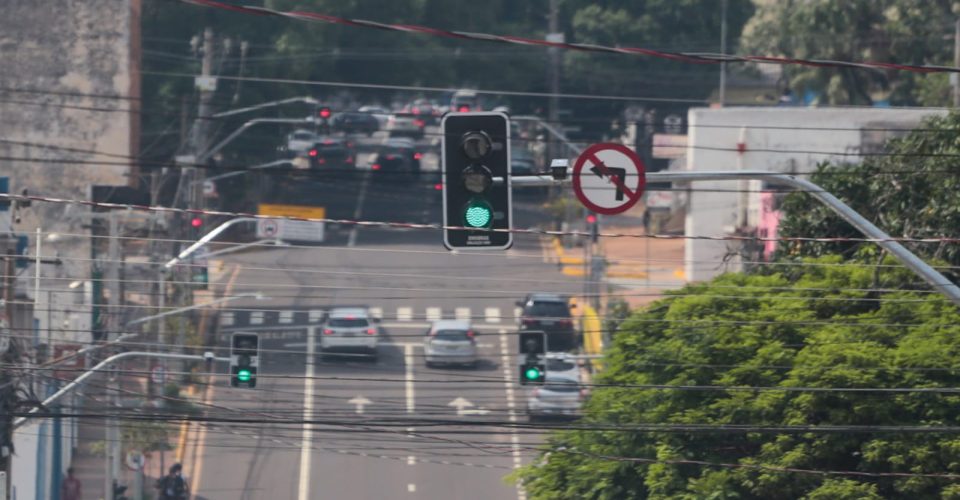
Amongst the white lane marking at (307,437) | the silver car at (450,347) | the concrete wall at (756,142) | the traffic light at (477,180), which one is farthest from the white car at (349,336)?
the traffic light at (477,180)

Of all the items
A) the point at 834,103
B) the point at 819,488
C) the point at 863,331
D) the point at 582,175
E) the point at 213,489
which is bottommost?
the point at 213,489

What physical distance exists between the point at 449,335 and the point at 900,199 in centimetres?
1658

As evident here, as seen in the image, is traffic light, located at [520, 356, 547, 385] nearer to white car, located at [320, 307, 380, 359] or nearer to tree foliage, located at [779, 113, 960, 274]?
tree foliage, located at [779, 113, 960, 274]

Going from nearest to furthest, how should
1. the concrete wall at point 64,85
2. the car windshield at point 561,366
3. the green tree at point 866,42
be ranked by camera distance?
the car windshield at point 561,366
the concrete wall at point 64,85
the green tree at point 866,42

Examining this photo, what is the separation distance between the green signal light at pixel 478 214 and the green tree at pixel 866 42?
141ft

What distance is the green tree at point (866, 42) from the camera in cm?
5516

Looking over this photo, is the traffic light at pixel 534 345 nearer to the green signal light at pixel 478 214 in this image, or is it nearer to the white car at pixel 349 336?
the green signal light at pixel 478 214

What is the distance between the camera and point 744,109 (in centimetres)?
4394

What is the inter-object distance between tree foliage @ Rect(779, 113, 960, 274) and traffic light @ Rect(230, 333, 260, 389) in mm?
8921

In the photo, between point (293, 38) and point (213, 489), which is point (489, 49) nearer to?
point (293, 38)

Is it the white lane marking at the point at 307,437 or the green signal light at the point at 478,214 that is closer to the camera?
the green signal light at the point at 478,214

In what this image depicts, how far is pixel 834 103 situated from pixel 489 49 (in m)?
14.7

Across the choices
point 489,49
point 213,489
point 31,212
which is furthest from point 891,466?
point 489,49

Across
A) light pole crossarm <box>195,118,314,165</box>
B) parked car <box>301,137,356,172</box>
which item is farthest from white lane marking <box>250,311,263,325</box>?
Result: parked car <box>301,137,356,172</box>
